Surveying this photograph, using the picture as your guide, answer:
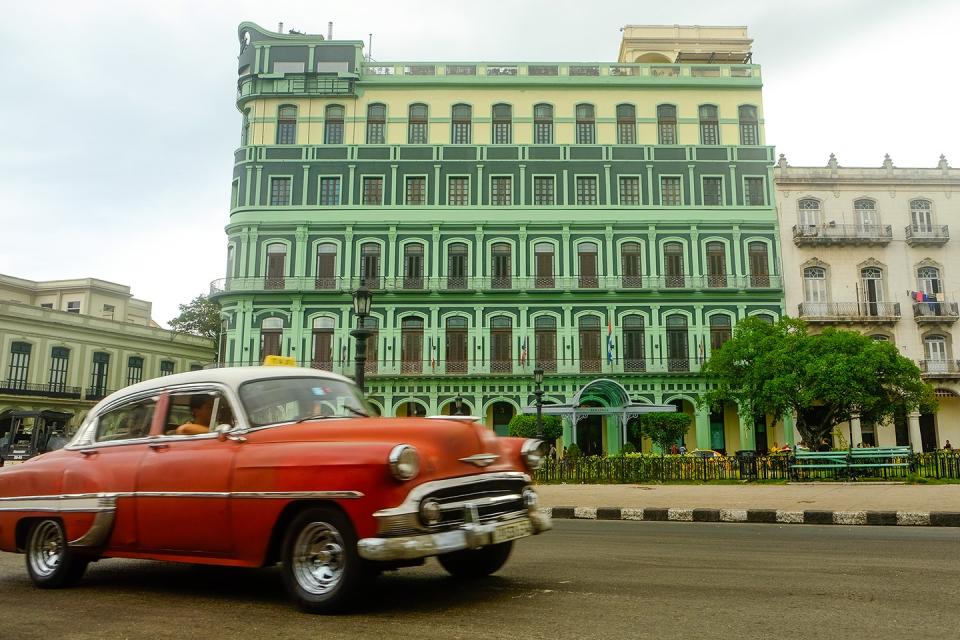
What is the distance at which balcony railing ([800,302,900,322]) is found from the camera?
3522 centimetres

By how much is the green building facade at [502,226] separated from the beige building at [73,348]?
17.0m

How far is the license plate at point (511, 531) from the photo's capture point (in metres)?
4.85

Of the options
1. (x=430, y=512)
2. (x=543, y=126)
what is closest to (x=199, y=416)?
(x=430, y=512)

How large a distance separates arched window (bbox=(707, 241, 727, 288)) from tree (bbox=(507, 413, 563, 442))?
1047 cm

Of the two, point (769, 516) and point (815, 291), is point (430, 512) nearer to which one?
point (769, 516)

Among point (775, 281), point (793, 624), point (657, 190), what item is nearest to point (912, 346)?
point (775, 281)

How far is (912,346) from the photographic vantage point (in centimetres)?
3550

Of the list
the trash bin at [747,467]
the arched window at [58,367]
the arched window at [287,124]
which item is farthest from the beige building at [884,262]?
the arched window at [58,367]

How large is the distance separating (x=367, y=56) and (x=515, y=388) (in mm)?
19748

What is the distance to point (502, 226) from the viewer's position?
36.1 meters

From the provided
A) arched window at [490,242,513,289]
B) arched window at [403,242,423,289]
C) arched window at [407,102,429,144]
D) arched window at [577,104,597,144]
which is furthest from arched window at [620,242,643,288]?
arched window at [407,102,429,144]

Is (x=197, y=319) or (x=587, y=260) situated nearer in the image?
(x=587, y=260)

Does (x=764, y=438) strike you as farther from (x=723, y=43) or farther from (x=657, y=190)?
(x=723, y=43)

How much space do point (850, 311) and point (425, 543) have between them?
118 feet
